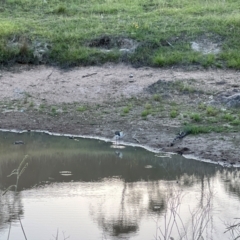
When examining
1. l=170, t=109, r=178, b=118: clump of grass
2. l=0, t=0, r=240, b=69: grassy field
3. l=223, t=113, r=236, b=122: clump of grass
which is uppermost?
l=0, t=0, r=240, b=69: grassy field

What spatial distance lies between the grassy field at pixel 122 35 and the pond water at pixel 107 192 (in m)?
3.49

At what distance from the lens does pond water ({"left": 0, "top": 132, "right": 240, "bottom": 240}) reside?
7812 millimetres

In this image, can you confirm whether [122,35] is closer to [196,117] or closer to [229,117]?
[196,117]

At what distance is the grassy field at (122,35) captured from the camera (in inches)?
609

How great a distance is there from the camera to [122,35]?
52.8 feet

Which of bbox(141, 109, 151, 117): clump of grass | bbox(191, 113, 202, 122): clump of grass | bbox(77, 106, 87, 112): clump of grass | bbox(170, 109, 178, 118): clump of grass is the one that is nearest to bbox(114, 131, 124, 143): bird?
bbox(141, 109, 151, 117): clump of grass

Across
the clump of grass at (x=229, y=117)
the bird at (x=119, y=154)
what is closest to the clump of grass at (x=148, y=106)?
the clump of grass at (x=229, y=117)

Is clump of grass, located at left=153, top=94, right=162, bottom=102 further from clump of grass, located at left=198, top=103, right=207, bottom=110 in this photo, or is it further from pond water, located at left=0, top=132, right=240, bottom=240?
pond water, located at left=0, top=132, right=240, bottom=240

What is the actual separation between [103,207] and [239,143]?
3.40 m

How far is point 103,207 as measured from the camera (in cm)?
870

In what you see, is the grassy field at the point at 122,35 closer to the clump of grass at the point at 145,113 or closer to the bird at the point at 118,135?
the clump of grass at the point at 145,113

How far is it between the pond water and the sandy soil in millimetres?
476

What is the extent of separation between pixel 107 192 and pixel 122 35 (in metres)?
7.26

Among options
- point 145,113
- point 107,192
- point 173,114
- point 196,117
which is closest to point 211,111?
point 196,117
